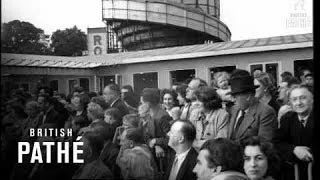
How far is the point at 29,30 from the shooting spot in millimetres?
2648

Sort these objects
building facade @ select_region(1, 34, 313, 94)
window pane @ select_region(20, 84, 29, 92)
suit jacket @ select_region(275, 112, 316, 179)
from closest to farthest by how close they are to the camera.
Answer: suit jacket @ select_region(275, 112, 316, 179) < building facade @ select_region(1, 34, 313, 94) < window pane @ select_region(20, 84, 29, 92)

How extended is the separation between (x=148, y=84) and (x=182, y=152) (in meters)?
0.45

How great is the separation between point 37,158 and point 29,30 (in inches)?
29.4

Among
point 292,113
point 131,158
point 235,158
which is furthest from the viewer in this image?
point 131,158

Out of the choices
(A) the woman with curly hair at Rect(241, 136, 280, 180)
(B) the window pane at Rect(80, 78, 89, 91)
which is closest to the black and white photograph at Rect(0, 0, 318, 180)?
(B) the window pane at Rect(80, 78, 89, 91)

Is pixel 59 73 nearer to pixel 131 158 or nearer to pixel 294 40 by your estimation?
pixel 131 158

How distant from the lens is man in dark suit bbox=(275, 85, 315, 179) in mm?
2340

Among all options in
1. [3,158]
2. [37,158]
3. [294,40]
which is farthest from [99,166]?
[294,40]

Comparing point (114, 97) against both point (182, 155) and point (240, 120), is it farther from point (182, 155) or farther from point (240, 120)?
point (240, 120)

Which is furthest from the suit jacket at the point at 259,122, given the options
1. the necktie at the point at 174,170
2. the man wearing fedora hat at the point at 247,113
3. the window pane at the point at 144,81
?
the window pane at the point at 144,81

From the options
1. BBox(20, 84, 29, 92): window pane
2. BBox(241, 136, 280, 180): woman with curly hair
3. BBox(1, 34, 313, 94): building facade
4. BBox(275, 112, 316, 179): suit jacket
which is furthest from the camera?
BBox(20, 84, 29, 92): window pane

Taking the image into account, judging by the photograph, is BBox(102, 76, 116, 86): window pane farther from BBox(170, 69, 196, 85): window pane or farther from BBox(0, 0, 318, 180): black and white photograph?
BBox(170, 69, 196, 85): window pane

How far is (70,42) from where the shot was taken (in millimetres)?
2701

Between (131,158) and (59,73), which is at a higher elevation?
(59,73)
